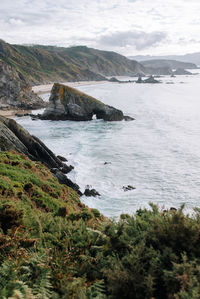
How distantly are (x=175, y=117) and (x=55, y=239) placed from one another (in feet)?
160

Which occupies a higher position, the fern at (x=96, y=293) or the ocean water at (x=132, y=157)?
the fern at (x=96, y=293)

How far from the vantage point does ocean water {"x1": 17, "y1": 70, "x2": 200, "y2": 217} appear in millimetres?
18344

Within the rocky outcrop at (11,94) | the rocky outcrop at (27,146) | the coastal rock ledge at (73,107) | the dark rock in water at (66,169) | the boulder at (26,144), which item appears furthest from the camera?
the rocky outcrop at (11,94)

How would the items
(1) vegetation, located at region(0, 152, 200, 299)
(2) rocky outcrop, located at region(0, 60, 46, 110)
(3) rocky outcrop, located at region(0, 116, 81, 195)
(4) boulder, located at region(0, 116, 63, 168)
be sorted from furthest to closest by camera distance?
(2) rocky outcrop, located at region(0, 60, 46, 110) → (4) boulder, located at region(0, 116, 63, 168) → (3) rocky outcrop, located at region(0, 116, 81, 195) → (1) vegetation, located at region(0, 152, 200, 299)

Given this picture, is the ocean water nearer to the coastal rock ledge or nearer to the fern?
the coastal rock ledge

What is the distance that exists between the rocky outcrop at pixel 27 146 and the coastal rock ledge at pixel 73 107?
27.0 m

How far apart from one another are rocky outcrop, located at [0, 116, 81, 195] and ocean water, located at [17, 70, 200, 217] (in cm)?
187

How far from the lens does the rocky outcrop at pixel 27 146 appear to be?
17672 millimetres

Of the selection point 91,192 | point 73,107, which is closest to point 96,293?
point 91,192

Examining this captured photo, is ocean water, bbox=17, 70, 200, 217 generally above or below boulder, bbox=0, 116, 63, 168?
below

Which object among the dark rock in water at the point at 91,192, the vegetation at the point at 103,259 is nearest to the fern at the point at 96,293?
the vegetation at the point at 103,259

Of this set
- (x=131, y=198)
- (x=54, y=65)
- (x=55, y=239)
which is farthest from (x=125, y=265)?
(x=54, y=65)

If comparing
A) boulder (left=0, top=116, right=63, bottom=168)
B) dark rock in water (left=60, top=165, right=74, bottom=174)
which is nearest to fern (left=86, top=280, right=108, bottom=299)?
boulder (left=0, top=116, right=63, bottom=168)

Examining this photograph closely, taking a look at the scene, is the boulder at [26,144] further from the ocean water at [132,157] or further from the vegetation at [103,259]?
the vegetation at [103,259]
